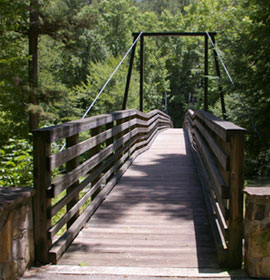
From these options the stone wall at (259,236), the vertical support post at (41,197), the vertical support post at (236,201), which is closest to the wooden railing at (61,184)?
the vertical support post at (41,197)

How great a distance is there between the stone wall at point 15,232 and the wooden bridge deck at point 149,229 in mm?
428

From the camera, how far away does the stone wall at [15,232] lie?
2633 mm

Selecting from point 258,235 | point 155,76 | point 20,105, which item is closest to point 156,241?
point 258,235

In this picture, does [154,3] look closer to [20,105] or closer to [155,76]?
[155,76]

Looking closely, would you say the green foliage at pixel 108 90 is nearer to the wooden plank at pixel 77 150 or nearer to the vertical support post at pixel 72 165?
the wooden plank at pixel 77 150

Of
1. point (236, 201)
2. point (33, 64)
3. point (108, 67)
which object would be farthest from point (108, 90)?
point (236, 201)

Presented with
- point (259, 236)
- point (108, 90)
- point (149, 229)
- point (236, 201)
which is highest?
point (108, 90)

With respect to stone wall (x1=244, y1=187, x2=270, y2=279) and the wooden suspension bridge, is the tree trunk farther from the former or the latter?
stone wall (x1=244, y1=187, x2=270, y2=279)

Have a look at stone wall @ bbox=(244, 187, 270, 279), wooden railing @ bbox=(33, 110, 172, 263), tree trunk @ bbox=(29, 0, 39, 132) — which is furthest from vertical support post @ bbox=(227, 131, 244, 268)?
tree trunk @ bbox=(29, 0, 39, 132)

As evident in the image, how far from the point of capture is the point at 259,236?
2.89 m

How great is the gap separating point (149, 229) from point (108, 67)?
26706mm

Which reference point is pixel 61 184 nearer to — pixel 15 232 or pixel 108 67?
pixel 15 232

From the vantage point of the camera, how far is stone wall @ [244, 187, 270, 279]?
9.46 ft

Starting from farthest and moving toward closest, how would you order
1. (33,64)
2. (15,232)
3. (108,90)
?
(108,90) < (33,64) < (15,232)
